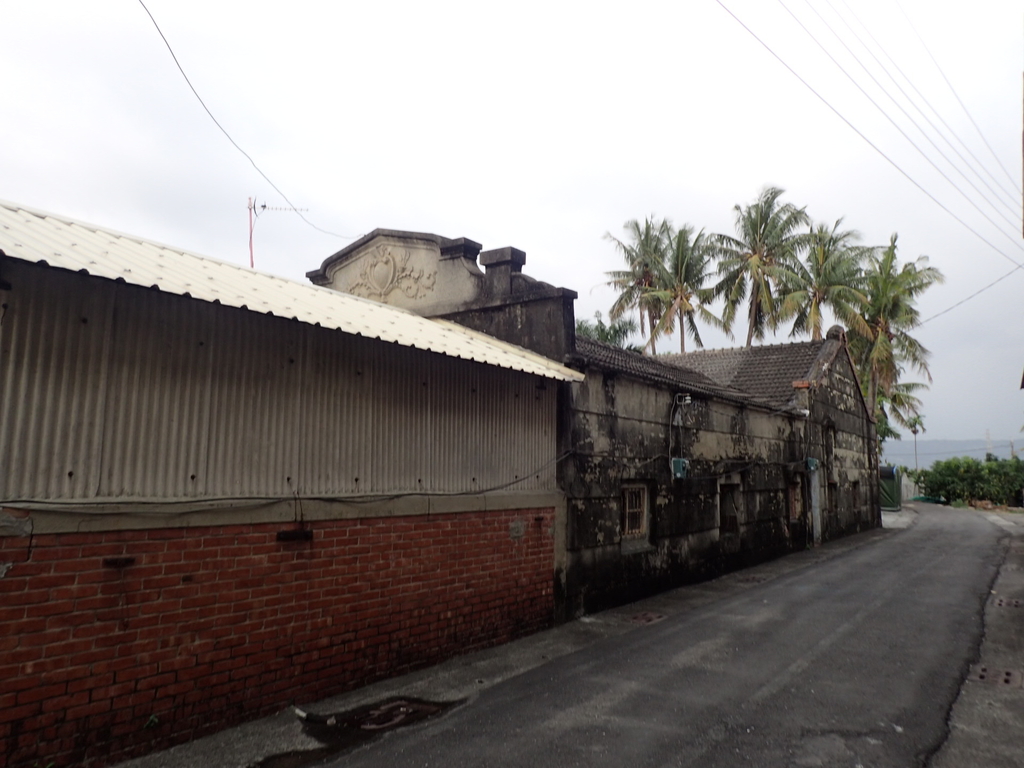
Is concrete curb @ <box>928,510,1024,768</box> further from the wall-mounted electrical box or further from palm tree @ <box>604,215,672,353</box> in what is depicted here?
palm tree @ <box>604,215,672,353</box>

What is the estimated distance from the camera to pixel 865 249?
36.1 m

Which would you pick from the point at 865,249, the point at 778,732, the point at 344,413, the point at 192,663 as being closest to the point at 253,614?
the point at 192,663

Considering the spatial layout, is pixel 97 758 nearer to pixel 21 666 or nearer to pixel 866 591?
pixel 21 666

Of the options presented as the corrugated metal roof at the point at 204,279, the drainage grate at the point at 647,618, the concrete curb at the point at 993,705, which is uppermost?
the corrugated metal roof at the point at 204,279

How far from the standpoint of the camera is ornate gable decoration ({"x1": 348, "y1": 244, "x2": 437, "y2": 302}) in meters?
12.3

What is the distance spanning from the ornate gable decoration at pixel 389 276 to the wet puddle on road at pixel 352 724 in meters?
7.40

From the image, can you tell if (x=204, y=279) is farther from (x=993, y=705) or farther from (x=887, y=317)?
→ (x=887, y=317)

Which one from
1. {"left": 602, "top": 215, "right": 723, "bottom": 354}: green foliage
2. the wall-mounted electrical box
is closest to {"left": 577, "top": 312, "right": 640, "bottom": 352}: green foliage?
{"left": 602, "top": 215, "right": 723, "bottom": 354}: green foliage

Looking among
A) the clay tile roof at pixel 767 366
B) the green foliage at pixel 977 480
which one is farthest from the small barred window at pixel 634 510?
the green foliage at pixel 977 480

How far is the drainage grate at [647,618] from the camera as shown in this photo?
10344 mm

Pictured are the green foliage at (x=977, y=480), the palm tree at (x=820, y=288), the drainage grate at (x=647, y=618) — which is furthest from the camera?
the green foliage at (x=977, y=480)

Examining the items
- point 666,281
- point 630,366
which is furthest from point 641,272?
point 630,366

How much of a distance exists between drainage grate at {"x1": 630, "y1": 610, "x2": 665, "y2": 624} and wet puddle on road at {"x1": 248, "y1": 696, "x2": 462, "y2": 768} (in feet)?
14.5

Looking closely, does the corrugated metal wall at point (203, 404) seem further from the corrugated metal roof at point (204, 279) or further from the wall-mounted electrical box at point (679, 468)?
the wall-mounted electrical box at point (679, 468)
